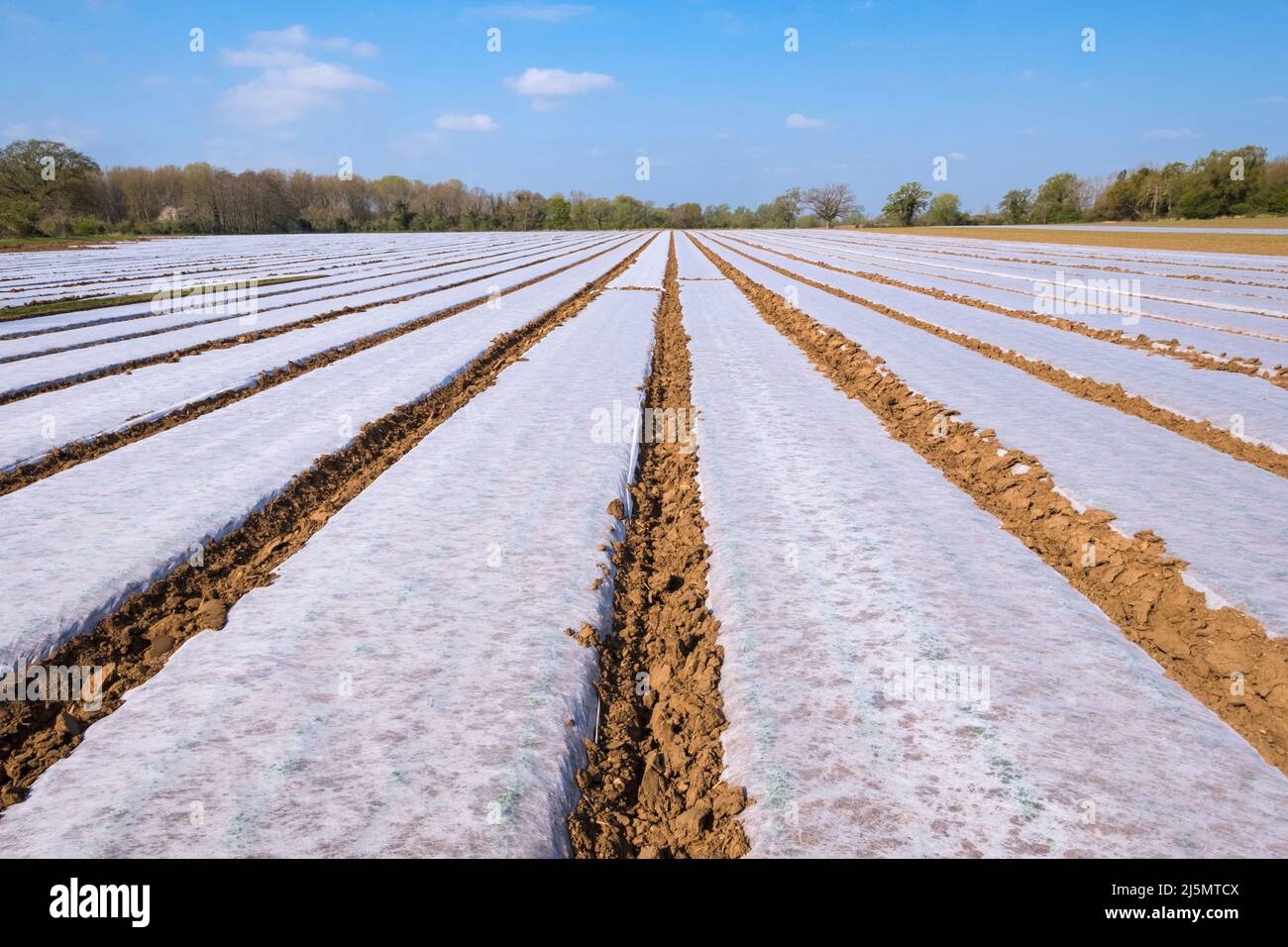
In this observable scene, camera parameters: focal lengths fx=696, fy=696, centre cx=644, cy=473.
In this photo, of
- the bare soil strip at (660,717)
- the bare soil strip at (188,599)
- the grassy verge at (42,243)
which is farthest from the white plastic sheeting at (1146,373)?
the grassy verge at (42,243)

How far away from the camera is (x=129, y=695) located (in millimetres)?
2266

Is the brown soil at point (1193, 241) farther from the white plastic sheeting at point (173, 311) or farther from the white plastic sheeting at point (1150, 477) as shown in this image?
the white plastic sheeting at point (173, 311)

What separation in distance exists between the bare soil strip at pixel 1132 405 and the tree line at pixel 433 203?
55.0m

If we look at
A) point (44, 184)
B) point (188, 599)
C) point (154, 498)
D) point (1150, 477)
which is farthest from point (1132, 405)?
point (44, 184)

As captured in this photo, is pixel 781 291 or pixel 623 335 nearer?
pixel 623 335

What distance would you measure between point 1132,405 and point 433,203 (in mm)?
89087

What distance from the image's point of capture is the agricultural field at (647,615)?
Result: 5.94 ft

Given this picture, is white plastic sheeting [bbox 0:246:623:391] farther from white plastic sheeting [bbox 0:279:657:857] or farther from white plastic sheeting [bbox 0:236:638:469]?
white plastic sheeting [bbox 0:279:657:857]

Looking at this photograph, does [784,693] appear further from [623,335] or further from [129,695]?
[623,335]

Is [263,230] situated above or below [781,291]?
above

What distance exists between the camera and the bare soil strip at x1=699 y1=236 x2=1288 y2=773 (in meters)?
2.31

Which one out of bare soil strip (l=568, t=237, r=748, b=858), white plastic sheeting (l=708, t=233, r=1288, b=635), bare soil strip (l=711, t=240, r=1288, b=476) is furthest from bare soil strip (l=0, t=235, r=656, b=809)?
bare soil strip (l=711, t=240, r=1288, b=476)

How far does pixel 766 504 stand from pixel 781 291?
1107 cm
